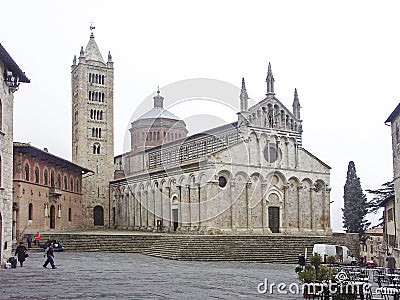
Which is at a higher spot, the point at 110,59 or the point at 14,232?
the point at 110,59

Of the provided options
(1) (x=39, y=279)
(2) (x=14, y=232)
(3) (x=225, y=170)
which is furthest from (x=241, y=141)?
(1) (x=39, y=279)

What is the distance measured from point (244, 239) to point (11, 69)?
765 inches

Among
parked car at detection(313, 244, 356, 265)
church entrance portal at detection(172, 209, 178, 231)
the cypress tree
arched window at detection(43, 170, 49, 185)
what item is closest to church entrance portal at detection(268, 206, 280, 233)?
church entrance portal at detection(172, 209, 178, 231)

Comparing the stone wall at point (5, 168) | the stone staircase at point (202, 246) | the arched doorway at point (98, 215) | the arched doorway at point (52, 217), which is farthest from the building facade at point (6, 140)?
the arched doorway at point (98, 215)

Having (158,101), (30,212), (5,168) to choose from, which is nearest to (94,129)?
(158,101)

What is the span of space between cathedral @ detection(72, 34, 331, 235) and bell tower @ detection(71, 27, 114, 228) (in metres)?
0.12

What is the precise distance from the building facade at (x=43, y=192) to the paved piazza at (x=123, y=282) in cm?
1417

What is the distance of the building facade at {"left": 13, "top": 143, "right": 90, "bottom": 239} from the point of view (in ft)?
136

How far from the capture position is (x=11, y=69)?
988 inches

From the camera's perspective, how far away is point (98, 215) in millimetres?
64875

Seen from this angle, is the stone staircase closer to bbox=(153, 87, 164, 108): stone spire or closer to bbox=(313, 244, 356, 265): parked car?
bbox=(313, 244, 356, 265): parked car

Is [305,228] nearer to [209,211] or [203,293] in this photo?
[209,211]

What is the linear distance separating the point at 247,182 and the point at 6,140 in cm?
2687

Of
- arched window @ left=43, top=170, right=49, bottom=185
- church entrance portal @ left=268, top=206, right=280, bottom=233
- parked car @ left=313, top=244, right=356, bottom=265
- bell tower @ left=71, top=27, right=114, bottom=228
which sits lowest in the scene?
parked car @ left=313, top=244, right=356, bottom=265
